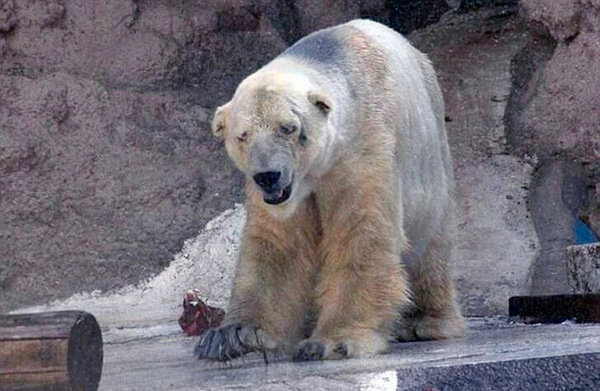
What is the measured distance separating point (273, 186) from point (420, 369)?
0.82m

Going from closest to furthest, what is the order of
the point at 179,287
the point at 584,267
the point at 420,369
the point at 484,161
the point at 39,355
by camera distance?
the point at 39,355, the point at 420,369, the point at 584,267, the point at 179,287, the point at 484,161

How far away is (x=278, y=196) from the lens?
11.2 feet

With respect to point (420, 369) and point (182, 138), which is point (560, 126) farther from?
point (420, 369)

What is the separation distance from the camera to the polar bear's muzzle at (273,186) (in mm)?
3350

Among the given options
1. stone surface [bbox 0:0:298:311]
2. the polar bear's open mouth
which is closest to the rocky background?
stone surface [bbox 0:0:298:311]

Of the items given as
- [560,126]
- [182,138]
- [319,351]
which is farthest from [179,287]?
[319,351]

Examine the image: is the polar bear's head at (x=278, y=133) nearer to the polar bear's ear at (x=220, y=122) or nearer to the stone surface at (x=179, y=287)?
the polar bear's ear at (x=220, y=122)

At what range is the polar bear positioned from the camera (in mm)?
3490

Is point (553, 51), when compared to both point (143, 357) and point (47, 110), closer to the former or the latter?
point (47, 110)

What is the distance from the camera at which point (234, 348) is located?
3568mm

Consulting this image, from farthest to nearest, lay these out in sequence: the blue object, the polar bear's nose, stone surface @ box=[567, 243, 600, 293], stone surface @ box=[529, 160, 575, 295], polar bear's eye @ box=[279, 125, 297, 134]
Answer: the blue object → stone surface @ box=[529, 160, 575, 295] → stone surface @ box=[567, 243, 600, 293] → polar bear's eye @ box=[279, 125, 297, 134] → the polar bear's nose

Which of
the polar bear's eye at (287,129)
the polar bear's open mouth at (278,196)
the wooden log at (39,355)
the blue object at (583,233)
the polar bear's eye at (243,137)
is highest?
the polar bear's eye at (287,129)

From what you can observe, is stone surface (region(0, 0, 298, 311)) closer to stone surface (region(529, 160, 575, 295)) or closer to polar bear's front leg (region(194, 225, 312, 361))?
stone surface (region(529, 160, 575, 295))

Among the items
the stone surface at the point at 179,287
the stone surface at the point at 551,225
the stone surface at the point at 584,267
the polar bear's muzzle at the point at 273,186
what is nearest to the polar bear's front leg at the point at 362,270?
the polar bear's muzzle at the point at 273,186
